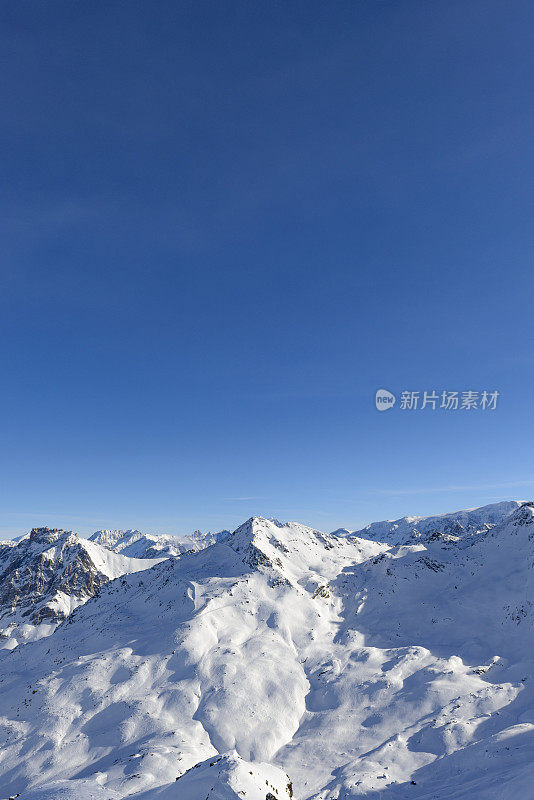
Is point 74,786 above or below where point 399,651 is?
above

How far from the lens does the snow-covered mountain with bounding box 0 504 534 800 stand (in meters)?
43.5

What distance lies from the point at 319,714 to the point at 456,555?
71.0 meters

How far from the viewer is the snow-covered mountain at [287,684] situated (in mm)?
43531

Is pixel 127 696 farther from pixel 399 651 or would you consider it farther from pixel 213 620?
pixel 399 651

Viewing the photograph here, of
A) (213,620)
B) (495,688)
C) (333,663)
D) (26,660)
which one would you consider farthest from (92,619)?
(495,688)

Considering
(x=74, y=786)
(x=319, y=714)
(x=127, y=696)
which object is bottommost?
(x=319, y=714)

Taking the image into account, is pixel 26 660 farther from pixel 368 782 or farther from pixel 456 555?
pixel 456 555

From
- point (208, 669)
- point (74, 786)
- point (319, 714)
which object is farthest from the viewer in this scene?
point (208, 669)

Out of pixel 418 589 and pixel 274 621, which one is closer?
pixel 274 621

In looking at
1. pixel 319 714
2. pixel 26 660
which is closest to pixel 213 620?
pixel 319 714

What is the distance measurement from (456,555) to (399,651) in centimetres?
Answer: 4902

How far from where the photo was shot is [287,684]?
6900cm

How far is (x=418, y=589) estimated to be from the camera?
99.1 metres

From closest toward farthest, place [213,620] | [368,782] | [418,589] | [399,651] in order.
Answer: [368,782], [399,651], [213,620], [418,589]
